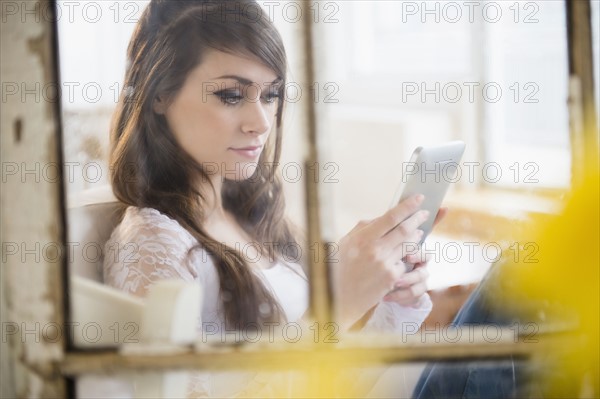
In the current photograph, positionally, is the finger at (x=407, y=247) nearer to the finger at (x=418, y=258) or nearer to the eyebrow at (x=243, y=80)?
the finger at (x=418, y=258)

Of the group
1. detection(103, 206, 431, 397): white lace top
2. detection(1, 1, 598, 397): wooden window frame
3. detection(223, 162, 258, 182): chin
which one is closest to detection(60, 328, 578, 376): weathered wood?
detection(1, 1, 598, 397): wooden window frame

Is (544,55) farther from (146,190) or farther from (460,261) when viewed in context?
(146,190)

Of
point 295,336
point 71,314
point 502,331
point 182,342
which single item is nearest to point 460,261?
point 502,331

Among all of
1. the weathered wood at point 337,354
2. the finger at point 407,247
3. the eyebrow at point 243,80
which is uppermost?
the eyebrow at point 243,80

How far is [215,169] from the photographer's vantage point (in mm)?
984

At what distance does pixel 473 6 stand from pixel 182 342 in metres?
0.80

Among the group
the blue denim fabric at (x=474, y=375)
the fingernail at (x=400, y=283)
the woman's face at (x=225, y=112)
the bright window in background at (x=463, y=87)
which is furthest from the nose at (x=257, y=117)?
the blue denim fabric at (x=474, y=375)

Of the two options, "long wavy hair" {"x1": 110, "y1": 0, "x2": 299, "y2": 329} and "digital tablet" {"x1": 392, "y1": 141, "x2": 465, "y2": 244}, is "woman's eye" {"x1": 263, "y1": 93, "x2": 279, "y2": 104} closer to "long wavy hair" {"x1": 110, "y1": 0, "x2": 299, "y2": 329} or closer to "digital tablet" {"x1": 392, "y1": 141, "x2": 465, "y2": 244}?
"long wavy hair" {"x1": 110, "y1": 0, "x2": 299, "y2": 329}

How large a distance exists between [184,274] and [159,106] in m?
0.27

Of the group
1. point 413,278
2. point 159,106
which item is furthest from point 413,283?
point 159,106

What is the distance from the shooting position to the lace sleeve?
0.87 m

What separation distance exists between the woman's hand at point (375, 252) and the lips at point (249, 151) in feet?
0.63

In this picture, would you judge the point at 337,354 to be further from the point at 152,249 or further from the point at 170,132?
the point at 170,132

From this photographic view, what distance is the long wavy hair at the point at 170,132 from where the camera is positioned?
917 mm
